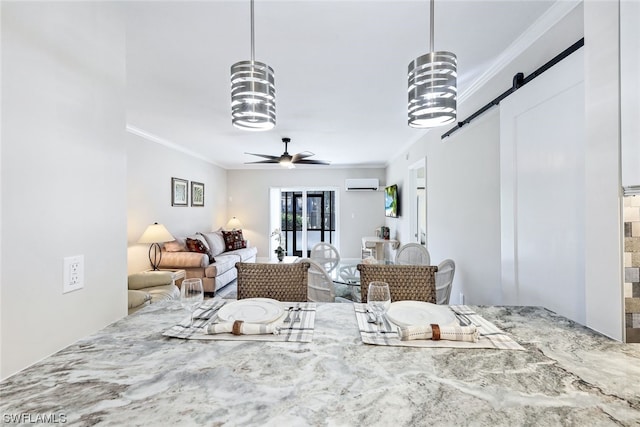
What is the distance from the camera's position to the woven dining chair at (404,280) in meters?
1.69

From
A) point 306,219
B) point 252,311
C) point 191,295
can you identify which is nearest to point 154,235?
point 191,295

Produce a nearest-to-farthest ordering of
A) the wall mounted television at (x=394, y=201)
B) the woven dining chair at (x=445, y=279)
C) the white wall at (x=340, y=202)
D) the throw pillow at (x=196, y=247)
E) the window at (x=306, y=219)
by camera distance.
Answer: the woven dining chair at (x=445, y=279)
the throw pillow at (x=196, y=247)
the wall mounted television at (x=394, y=201)
the white wall at (x=340, y=202)
the window at (x=306, y=219)

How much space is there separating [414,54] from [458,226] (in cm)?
179

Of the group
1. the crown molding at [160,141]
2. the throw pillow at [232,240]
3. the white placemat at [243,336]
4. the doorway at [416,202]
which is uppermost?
the crown molding at [160,141]

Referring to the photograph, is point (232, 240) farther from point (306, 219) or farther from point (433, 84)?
point (433, 84)

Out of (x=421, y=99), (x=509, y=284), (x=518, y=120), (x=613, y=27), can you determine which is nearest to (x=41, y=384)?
(x=421, y=99)

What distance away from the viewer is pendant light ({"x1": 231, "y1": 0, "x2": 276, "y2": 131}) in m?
1.17

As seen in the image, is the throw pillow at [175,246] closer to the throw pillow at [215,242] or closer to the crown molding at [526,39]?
the throw pillow at [215,242]

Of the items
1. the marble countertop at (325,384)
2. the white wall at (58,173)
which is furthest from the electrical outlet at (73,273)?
the marble countertop at (325,384)

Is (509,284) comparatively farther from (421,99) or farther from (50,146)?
(50,146)

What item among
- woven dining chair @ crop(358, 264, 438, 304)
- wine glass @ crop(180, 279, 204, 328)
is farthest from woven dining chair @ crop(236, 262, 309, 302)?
wine glass @ crop(180, 279, 204, 328)

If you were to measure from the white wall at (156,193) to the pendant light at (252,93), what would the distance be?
3.66 metres

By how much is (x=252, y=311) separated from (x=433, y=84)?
113cm

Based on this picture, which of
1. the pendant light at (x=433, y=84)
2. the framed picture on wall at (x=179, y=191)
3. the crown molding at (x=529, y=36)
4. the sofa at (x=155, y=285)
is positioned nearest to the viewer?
the pendant light at (x=433, y=84)
